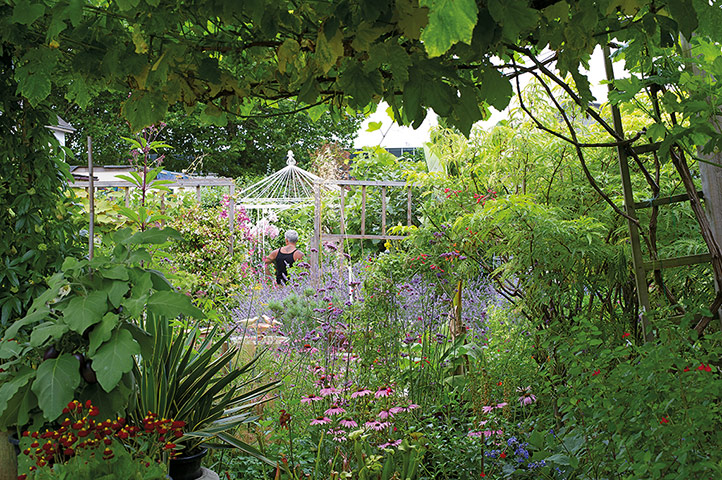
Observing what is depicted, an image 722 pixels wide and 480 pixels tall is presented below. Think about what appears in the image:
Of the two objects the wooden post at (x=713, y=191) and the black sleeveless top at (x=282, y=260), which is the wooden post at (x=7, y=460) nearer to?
the wooden post at (x=713, y=191)

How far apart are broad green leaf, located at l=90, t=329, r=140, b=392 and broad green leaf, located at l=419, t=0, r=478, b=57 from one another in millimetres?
1206

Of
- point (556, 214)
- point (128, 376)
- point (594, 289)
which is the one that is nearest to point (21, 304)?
point (128, 376)

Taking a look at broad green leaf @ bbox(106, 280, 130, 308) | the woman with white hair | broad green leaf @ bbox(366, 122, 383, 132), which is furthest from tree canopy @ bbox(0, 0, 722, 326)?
the woman with white hair

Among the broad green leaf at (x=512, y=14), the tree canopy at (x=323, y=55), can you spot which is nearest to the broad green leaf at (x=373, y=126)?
the tree canopy at (x=323, y=55)

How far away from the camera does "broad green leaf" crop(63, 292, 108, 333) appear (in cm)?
168

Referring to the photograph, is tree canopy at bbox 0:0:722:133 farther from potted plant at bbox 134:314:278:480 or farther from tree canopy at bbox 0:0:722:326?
potted plant at bbox 134:314:278:480

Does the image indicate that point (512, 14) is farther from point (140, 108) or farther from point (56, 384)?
point (56, 384)

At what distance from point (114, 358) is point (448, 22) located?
130 cm

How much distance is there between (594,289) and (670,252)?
395 millimetres

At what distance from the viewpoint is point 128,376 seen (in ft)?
6.00

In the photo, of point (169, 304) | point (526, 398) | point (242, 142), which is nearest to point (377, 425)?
point (526, 398)

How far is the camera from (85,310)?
1708 mm

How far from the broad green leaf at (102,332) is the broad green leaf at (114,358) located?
18 mm

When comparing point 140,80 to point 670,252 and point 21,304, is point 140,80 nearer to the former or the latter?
point 21,304
